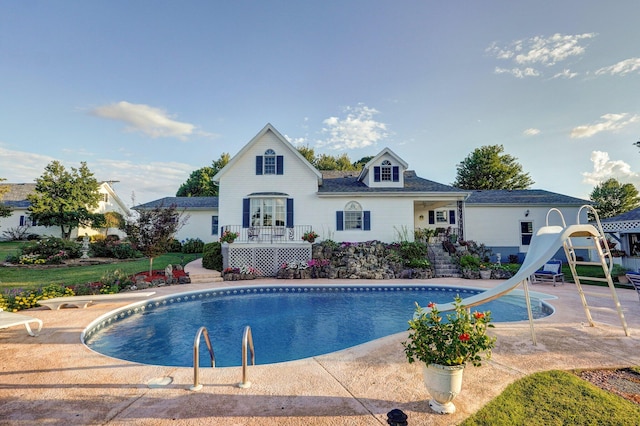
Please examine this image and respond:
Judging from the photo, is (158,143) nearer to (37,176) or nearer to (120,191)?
(37,176)

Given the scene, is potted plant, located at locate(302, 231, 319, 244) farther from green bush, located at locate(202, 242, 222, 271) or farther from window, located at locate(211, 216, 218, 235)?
window, located at locate(211, 216, 218, 235)

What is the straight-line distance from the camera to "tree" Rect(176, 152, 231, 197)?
1663 inches

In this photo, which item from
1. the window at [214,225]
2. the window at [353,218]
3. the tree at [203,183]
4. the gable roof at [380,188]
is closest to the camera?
the gable roof at [380,188]

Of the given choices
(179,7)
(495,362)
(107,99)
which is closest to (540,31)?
(495,362)

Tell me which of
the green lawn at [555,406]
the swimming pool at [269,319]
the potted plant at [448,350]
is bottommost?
the swimming pool at [269,319]

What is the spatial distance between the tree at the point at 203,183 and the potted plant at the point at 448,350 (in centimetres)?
4216

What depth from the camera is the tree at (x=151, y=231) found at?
13.6 m

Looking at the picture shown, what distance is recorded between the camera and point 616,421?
10.1ft

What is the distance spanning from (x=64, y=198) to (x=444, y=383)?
1360 inches

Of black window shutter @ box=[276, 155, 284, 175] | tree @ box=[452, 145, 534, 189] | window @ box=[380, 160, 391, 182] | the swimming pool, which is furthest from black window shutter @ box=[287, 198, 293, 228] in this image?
tree @ box=[452, 145, 534, 189]

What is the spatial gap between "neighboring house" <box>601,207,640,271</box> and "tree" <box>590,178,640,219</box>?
72.3 ft

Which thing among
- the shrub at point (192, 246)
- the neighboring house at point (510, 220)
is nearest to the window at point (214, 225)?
the shrub at point (192, 246)

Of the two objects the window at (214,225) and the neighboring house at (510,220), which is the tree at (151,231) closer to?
the window at (214,225)

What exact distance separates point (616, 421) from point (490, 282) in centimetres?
1165
